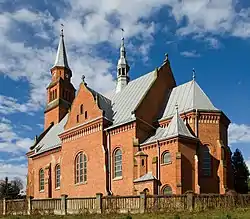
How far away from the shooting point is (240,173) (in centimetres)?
4462

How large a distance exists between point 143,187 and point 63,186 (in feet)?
38.4

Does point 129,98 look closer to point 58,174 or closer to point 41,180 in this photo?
point 58,174

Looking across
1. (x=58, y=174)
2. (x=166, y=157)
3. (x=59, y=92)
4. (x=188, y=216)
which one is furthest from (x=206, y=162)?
(x=59, y=92)

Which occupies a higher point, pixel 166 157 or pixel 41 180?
pixel 166 157

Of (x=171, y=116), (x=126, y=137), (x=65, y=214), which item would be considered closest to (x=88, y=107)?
(x=126, y=137)

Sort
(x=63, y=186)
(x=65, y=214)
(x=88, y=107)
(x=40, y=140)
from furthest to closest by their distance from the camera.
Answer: (x=40, y=140) < (x=63, y=186) < (x=88, y=107) < (x=65, y=214)

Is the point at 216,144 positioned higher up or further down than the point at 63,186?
higher up

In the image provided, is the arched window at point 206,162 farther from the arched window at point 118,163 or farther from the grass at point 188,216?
the grass at point 188,216

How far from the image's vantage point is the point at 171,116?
35.5m

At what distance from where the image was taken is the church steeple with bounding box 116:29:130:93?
1826 inches

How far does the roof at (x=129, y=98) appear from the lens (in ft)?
121

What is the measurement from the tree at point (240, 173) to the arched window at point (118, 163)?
13.8 metres

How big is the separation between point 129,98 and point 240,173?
15761mm

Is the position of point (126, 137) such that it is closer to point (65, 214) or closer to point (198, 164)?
point (198, 164)
